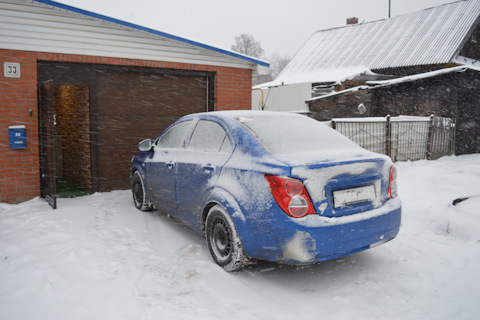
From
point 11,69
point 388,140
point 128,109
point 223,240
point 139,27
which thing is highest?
point 139,27

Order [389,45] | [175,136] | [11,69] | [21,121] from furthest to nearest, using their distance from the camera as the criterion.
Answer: [389,45]
[21,121]
[11,69]
[175,136]

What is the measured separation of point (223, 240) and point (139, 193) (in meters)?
2.69

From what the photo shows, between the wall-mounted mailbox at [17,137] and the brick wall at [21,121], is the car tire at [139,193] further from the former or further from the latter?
the wall-mounted mailbox at [17,137]

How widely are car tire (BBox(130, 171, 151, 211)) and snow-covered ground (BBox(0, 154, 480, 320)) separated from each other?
0.47m

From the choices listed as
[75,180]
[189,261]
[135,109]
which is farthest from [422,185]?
[75,180]

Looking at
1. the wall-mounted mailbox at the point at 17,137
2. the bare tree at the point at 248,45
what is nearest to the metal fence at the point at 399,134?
the wall-mounted mailbox at the point at 17,137

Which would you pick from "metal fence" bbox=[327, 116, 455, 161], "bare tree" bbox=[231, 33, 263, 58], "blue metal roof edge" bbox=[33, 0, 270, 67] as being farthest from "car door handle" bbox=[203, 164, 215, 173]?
"bare tree" bbox=[231, 33, 263, 58]

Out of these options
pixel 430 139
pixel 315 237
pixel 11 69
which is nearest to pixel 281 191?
pixel 315 237

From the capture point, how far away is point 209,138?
423 centimetres

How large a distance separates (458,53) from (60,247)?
20557mm

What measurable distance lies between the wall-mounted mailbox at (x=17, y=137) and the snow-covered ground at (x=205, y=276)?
149 cm

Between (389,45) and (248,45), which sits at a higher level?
(248,45)

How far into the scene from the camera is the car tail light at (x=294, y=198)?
120 inches

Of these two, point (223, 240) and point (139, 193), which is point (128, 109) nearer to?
point (139, 193)
